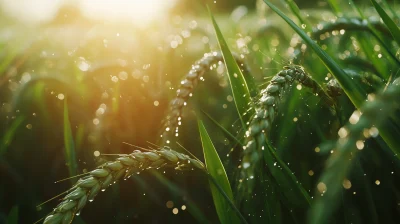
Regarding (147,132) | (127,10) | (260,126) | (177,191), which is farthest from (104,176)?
(127,10)

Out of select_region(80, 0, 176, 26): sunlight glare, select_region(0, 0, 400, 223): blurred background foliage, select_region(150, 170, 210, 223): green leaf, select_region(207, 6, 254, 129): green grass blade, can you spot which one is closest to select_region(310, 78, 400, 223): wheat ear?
select_region(0, 0, 400, 223): blurred background foliage

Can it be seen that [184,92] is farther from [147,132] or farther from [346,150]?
[346,150]

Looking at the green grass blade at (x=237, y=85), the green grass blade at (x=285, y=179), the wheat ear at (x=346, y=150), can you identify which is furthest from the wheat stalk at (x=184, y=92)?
the wheat ear at (x=346, y=150)

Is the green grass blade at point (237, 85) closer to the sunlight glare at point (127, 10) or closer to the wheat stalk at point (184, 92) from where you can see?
the wheat stalk at point (184, 92)

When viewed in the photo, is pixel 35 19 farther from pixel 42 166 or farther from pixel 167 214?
pixel 167 214

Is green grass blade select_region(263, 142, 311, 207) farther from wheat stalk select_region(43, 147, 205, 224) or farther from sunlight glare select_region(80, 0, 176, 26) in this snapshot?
sunlight glare select_region(80, 0, 176, 26)

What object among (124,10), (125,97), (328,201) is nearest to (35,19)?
(124,10)
